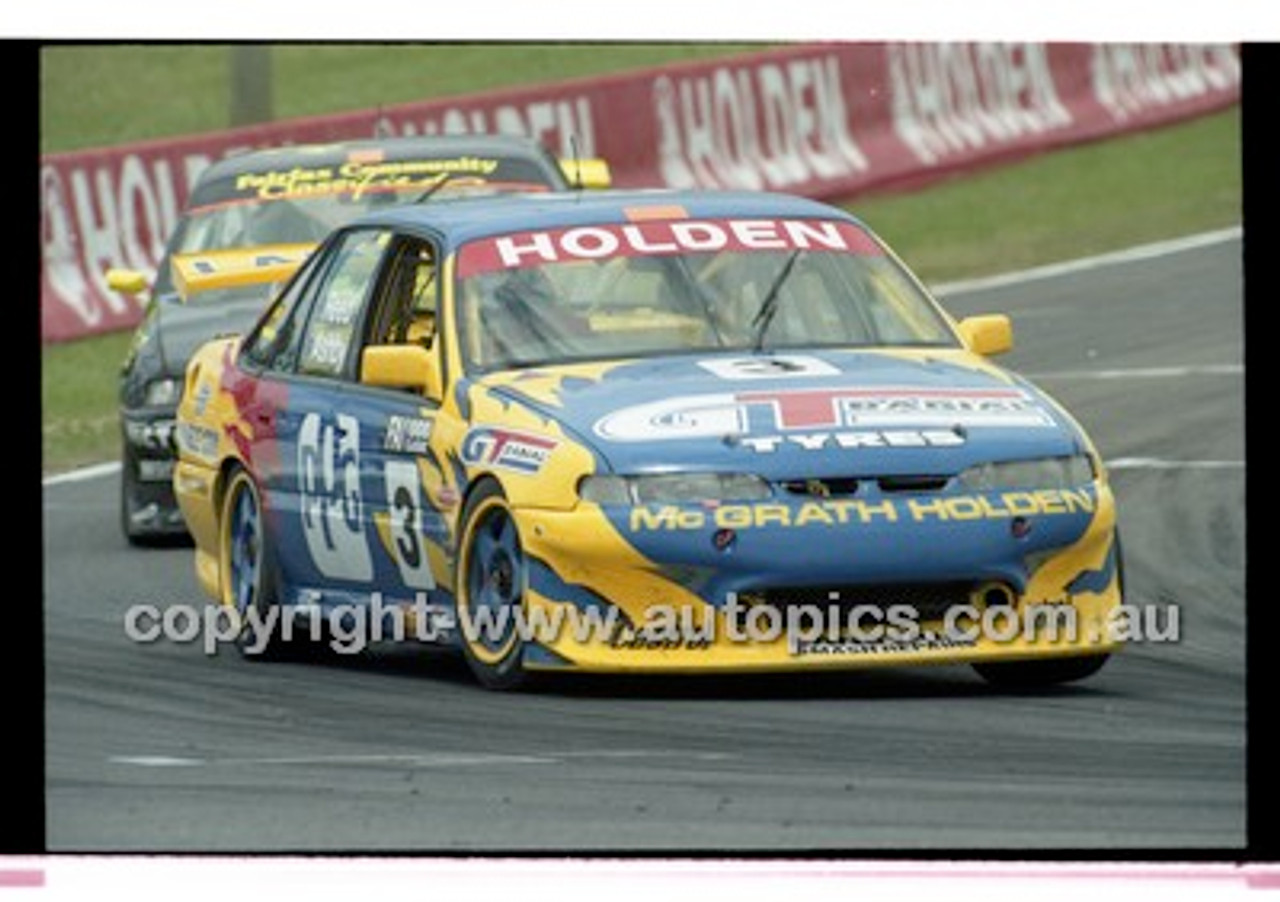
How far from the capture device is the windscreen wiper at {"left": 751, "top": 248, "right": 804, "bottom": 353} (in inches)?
442

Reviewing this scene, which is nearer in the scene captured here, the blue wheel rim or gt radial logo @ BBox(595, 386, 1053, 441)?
gt radial logo @ BBox(595, 386, 1053, 441)

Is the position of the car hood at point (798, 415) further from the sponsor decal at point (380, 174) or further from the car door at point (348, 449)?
the sponsor decal at point (380, 174)

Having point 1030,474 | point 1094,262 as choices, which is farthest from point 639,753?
point 1094,262

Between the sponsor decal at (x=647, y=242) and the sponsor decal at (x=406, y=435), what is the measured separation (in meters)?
0.44

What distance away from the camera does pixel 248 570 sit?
12.4m

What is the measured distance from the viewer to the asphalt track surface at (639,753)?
8633 mm

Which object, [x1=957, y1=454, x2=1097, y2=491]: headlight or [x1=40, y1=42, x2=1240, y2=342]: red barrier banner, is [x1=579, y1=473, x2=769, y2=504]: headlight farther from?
[x1=40, y1=42, x2=1240, y2=342]: red barrier banner

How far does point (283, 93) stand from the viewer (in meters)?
32.8

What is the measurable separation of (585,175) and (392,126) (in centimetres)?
843

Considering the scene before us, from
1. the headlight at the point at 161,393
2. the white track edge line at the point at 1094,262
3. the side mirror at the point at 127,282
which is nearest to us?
the headlight at the point at 161,393

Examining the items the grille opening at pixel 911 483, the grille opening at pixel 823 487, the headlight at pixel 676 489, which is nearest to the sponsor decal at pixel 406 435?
the headlight at pixel 676 489

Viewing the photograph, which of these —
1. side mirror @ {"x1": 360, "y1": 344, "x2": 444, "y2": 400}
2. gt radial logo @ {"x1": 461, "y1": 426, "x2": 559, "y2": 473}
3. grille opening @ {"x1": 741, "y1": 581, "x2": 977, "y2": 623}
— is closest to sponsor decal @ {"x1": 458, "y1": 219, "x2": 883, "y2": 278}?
side mirror @ {"x1": 360, "y1": 344, "x2": 444, "y2": 400}

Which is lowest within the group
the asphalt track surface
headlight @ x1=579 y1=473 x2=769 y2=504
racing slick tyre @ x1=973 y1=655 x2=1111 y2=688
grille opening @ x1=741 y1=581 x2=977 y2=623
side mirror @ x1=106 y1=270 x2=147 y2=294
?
the asphalt track surface

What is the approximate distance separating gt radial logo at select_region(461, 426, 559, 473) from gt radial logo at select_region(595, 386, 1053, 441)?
16 centimetres
